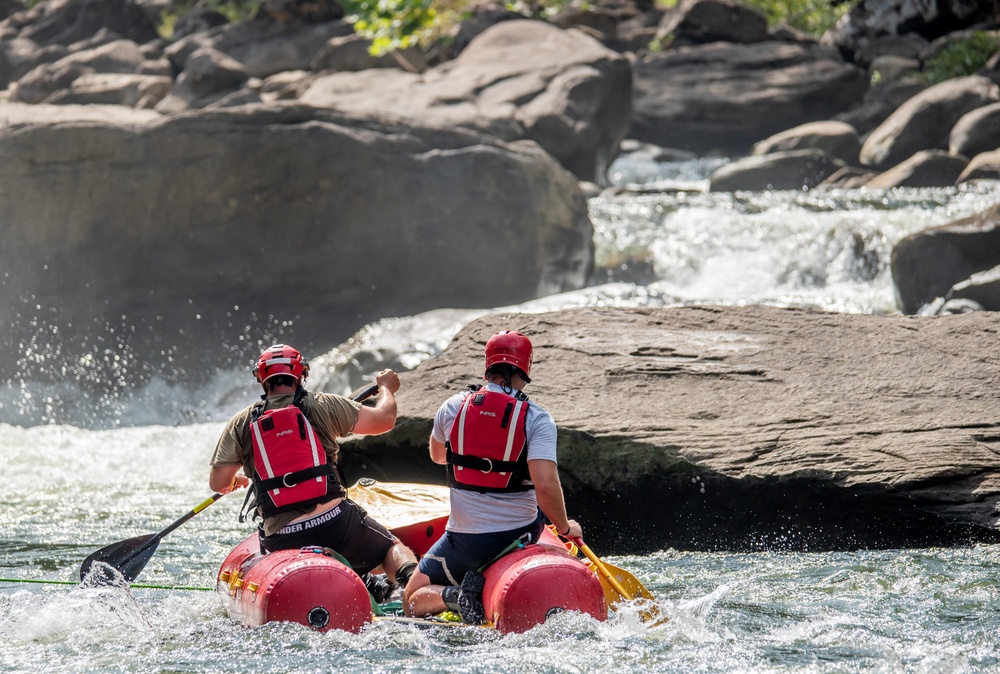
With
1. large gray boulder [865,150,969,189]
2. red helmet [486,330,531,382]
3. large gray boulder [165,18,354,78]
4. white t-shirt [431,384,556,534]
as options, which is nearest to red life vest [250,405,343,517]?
white t-shirt [431,384,556,534]

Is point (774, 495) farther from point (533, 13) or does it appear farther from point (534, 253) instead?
point (533, 13)

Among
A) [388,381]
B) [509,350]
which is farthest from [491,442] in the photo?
[388,381]

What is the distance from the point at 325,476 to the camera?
5145 millimetres

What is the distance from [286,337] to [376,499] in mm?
6732

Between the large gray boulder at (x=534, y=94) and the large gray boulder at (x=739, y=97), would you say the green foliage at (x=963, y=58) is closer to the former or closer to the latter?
the large gray boulder at (x=739, y=97)

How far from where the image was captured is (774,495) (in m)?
6.42

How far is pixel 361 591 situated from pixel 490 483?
0.69m

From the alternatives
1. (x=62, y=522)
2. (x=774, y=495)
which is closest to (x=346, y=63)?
(x=62, y=522)

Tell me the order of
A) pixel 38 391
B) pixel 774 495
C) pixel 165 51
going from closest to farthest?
pixel 774 495 → pixel 38 391 → pixel 165 51

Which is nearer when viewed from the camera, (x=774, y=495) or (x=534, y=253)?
(x=774, y=495)

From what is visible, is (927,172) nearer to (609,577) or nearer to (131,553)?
(609,577)

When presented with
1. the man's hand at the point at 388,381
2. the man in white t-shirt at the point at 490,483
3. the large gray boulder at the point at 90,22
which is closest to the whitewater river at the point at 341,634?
the man in white t-shirt at the point at 490,483

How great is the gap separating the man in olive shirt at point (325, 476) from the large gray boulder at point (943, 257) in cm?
815

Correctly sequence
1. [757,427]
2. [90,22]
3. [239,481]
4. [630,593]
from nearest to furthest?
[630,593] → [239,481] → [757,427] → [90,22]
